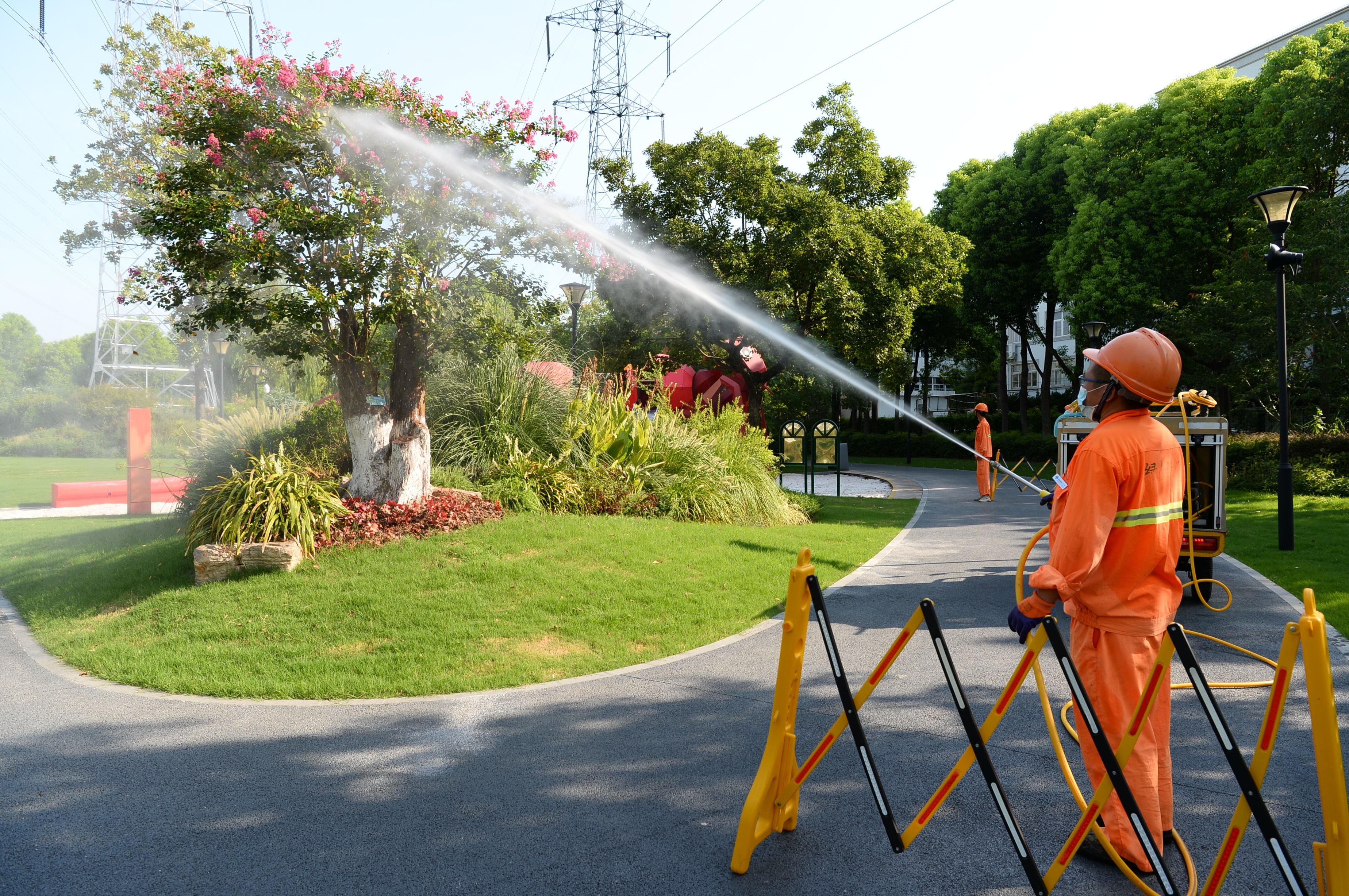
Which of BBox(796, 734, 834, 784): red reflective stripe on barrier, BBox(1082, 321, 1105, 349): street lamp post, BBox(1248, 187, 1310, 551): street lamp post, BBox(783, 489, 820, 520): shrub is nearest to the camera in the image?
BBox(796, 734, 834, 784): red reflective stripe on barrier

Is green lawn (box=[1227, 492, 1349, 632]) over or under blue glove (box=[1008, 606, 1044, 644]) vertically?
under

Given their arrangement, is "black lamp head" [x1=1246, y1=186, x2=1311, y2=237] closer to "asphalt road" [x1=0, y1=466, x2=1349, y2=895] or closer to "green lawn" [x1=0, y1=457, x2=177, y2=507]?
"asphalt road" [x1=0, y1=466, x2=1349, y2=895]

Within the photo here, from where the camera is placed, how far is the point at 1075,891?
3066 mm

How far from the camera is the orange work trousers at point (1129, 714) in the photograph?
297cm

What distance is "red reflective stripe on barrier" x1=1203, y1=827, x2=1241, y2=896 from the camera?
250cm

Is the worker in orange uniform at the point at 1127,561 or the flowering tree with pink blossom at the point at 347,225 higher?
the flowering tree with pink blossom at the point at 347,225

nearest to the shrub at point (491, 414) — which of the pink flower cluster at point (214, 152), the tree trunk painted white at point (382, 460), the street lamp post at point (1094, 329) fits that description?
the tree trunk painted white at point (382, 460)

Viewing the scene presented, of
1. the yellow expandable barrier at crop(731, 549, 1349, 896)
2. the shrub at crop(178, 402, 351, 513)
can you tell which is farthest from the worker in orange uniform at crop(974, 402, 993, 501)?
the yellow expandable barrier at crop(731, 549, 1349, 896)

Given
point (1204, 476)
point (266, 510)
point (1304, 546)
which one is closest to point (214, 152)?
point (266, 510)

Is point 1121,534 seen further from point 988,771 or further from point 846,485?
point 846,485

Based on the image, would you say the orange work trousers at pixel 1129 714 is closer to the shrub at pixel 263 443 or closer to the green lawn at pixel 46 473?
the shrub at pixel 263 443

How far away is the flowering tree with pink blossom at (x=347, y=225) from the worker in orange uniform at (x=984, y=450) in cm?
981

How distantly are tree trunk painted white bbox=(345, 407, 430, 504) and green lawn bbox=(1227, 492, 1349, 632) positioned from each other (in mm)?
8672

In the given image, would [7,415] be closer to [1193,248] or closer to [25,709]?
[25,709]
